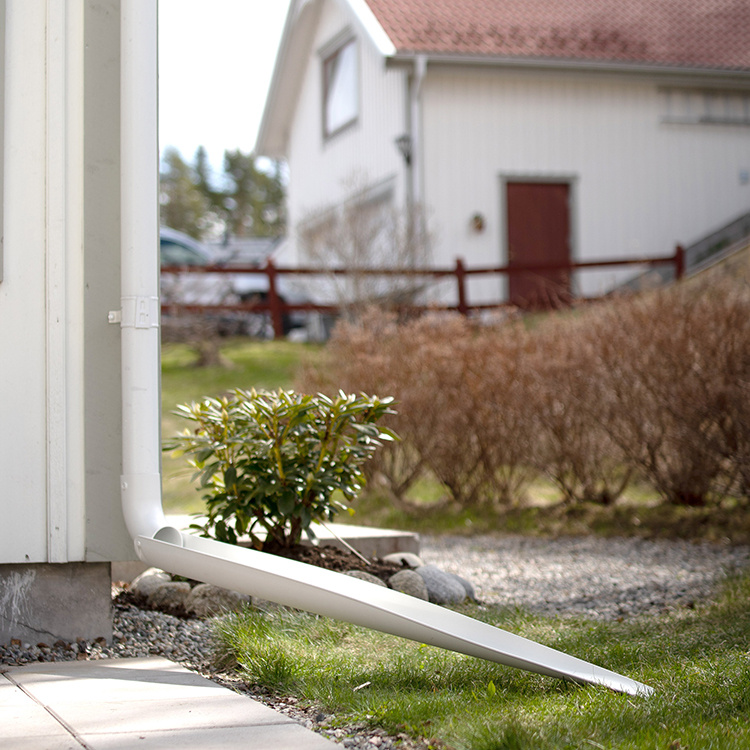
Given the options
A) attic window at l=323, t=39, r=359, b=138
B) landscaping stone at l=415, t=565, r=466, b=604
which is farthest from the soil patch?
attic window at l=323, t=39, r=359, b=138

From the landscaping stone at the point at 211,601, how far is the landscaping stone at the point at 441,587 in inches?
33.0

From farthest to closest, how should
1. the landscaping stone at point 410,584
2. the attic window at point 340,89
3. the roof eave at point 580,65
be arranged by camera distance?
the attic window at point 340,89 → the roof eave at point 580,65 → the landscaping stone at point 410,584

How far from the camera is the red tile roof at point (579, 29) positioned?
14.6m

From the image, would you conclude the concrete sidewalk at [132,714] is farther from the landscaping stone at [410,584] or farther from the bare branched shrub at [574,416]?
the bare branched shrub at [574,416]

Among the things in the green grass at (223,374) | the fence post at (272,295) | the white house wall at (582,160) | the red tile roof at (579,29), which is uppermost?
the red tile roof at (579,29)

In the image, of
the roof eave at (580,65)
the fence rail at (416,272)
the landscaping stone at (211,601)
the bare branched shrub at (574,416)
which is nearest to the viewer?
the landscaping stone at (211,601)

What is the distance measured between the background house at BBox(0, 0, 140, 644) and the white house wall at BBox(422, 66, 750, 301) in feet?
35.9

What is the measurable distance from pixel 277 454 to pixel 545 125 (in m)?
11.9

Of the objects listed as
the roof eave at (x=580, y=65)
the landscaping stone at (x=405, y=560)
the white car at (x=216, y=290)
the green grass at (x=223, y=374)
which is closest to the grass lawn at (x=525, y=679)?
the landscaping stone at (x=405, y=560)

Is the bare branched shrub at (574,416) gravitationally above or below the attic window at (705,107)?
below

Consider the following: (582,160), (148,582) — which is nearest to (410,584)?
(148,582)

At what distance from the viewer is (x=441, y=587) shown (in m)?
4.62

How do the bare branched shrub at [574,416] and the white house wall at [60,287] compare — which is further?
the bare branched shrub at [574,416]

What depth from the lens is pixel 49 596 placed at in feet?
12.0
